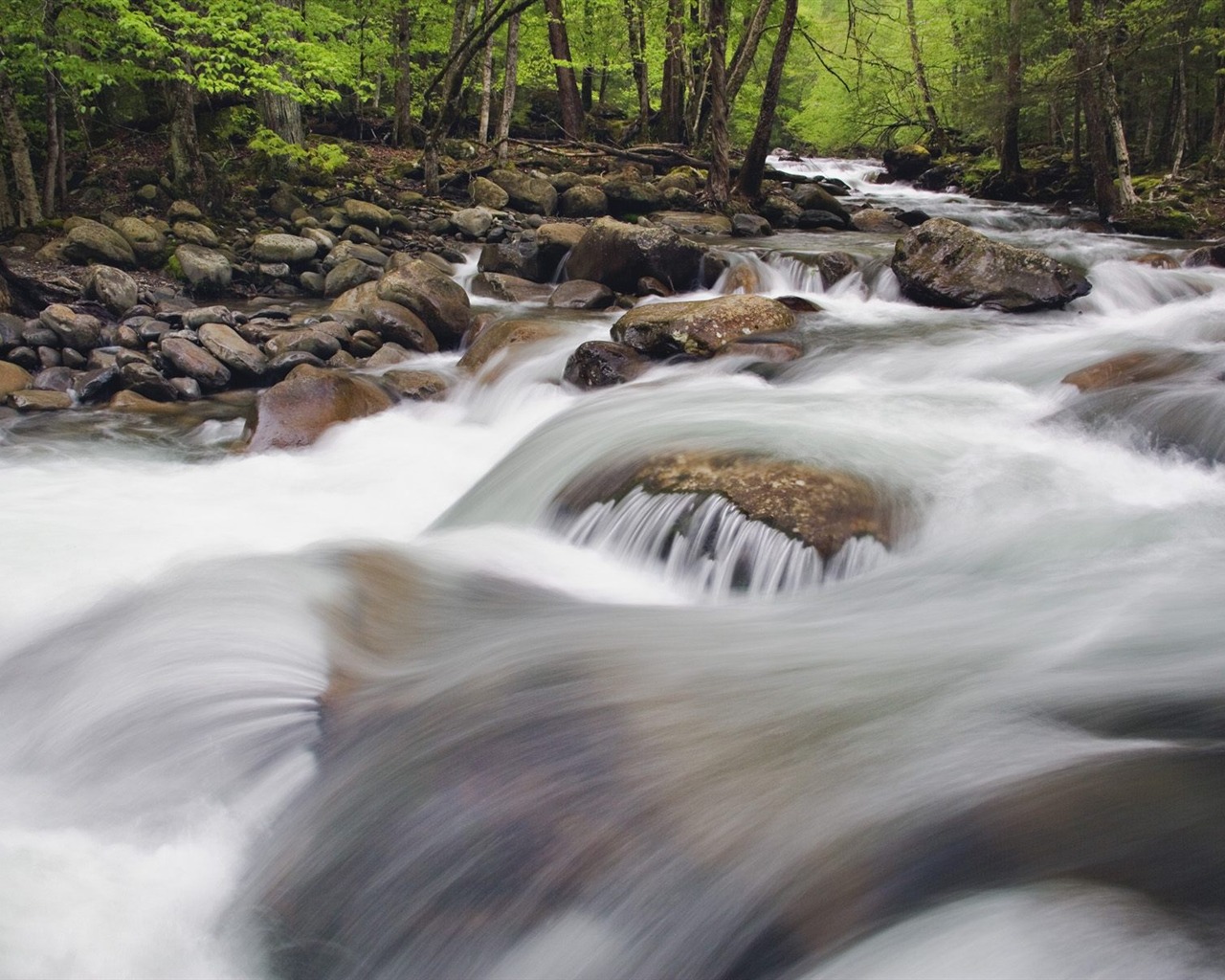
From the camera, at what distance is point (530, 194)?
1496 cm

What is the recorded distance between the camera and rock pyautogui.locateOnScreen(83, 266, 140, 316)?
357 inches

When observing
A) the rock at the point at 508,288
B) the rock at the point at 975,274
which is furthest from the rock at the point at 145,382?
the rock at the point at 975,274

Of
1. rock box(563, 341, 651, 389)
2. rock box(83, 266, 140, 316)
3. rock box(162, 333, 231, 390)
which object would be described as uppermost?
rock box(83, 266, 140, 316)

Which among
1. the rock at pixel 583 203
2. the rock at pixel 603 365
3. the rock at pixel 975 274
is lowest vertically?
the rock at pixel 603 365

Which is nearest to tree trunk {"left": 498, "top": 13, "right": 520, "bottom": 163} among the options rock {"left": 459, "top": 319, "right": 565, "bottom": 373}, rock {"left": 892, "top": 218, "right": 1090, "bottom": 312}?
rock {"left": 459, "top": 319, "right": 565, "bottom": 373}

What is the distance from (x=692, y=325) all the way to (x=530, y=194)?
8300 millimetres

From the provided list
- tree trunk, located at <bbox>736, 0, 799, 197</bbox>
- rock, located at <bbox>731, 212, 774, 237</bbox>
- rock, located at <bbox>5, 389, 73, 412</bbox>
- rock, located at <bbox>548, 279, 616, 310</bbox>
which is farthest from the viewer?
rock, located at <bbox>731, 212, 774, 237</bbox>

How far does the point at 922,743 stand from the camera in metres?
2.92

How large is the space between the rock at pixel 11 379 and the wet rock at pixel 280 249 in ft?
12.9

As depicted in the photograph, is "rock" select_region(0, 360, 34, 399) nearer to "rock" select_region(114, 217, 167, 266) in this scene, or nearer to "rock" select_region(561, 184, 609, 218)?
"rock" select_region(114, 217, 167, 266)

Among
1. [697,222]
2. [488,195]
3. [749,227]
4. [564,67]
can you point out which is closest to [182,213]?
[488,195]

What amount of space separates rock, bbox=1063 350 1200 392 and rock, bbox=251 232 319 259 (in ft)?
29.1

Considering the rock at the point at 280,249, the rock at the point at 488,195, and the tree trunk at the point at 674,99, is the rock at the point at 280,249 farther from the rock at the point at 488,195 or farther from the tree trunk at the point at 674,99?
the tree trunk at the point at 674,99

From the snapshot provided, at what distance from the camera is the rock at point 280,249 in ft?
36.5
